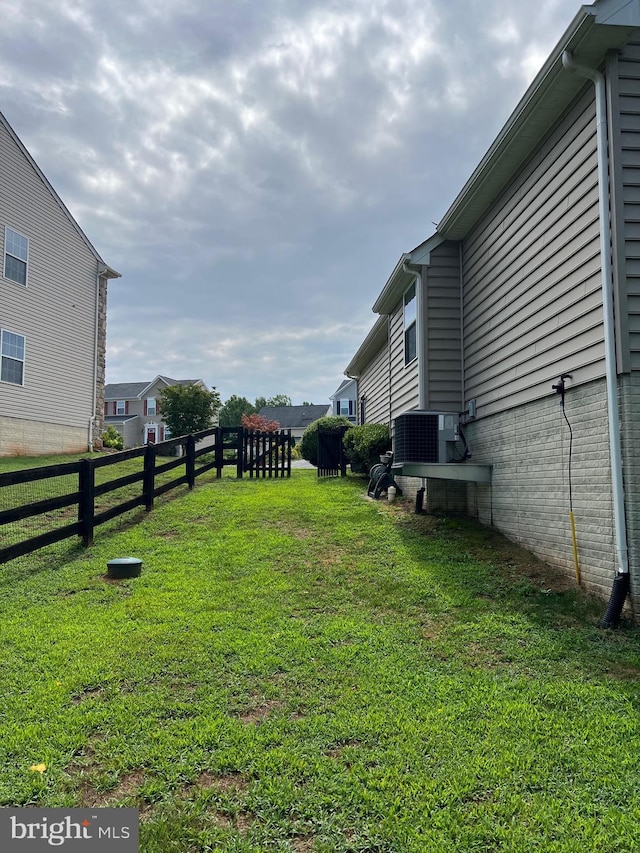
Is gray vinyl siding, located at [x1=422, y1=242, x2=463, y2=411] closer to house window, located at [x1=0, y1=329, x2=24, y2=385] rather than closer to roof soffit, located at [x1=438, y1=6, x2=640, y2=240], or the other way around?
roof soffit, located at [x1=438, y1=6, x2=640, y2=240]

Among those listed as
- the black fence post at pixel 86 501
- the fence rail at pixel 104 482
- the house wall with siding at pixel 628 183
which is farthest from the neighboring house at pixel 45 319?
the house wall with siding at pixel 628 183

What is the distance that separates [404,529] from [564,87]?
5.00 metres

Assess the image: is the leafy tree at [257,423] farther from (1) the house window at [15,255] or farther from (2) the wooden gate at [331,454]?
(2) the wooden gate at [331,454]

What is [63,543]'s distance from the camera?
622 cm

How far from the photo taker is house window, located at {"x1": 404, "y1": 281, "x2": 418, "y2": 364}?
8742 millimetres

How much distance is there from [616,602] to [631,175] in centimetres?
349

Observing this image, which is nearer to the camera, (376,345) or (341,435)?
(376,345)

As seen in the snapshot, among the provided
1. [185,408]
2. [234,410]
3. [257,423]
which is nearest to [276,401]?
[234,410]

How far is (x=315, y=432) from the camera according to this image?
15.9 meters

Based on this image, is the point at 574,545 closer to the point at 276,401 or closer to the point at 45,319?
the point at 45,319

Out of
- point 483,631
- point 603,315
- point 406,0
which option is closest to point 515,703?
point 483,631

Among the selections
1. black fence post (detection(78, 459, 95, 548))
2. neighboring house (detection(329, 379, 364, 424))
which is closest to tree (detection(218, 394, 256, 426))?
neighboring house (detection(329, 379, 364, 424))

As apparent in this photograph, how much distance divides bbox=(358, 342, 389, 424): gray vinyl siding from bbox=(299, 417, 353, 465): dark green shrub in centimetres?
80

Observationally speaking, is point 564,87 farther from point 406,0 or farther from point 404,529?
point 404,529
